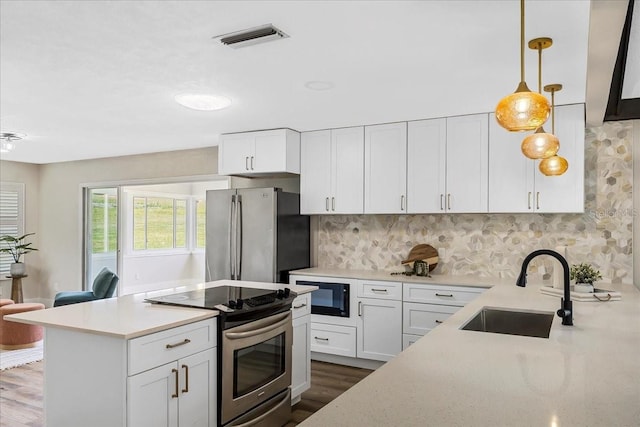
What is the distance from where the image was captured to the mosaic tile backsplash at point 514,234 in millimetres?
3873

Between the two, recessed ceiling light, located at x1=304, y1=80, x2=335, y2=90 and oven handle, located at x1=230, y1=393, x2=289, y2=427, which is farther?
Result: recessed ceiling light, located at x1=304, y1=80, x2=335, y2=90

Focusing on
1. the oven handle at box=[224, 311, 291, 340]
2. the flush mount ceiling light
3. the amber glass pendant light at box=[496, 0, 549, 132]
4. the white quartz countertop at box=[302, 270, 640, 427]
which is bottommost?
the oven handle at box=[224, 311, 291, 340]

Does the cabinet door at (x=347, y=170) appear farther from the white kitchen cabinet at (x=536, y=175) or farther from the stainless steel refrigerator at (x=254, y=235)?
the white kitchen cabinet at (x=536, y=175)

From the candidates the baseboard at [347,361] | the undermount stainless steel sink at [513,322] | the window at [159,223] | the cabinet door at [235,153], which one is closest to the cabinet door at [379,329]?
the baseboard at [347,361]

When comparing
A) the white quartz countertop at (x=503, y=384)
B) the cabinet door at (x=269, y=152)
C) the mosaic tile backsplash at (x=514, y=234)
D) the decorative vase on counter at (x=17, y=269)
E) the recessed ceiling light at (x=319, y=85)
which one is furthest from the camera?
the decorative vase on counter at (x=17, y=269)

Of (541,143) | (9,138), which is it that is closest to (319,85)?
(541,143)

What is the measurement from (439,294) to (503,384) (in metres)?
2.80

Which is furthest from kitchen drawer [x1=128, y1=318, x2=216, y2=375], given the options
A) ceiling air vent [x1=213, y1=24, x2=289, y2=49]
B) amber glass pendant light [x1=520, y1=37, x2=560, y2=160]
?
amber glass pendant light [x1=520, y1=37, x2=560, y2=160]

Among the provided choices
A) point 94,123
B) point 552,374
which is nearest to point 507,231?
point 552,374

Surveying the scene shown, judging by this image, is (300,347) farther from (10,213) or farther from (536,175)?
(10,213)

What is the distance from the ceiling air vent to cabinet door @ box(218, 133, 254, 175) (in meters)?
2.45

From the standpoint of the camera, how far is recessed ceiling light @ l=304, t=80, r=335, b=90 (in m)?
3.29

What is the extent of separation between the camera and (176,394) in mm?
2350

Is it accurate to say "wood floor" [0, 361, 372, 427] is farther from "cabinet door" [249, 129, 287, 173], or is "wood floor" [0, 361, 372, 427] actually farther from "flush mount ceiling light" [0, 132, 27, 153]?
"flush mount ceiling light" [0, 132, 27, 153]
